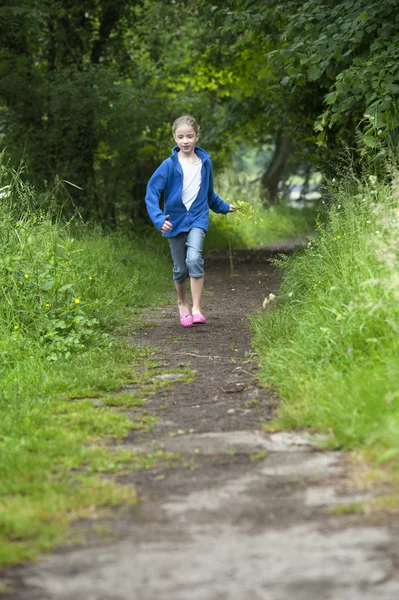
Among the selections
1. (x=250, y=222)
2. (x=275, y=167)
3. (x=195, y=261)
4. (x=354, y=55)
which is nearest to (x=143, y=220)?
(x=250, y=222)

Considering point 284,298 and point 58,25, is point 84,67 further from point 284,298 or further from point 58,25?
point 284,298

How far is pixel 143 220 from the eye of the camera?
16312 mm

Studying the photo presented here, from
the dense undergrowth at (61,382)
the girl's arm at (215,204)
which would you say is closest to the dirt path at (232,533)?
the dense undergrowth at (61,382)

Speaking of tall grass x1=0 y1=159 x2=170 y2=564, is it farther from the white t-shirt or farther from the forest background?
the white t-shirt

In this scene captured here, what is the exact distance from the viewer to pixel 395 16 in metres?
9.20

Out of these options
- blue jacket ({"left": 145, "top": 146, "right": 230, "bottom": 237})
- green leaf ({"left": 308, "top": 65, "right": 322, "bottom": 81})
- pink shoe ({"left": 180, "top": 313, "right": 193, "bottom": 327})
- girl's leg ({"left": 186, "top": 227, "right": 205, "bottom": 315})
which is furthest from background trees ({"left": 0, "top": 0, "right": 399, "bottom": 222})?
pink shoe ({"left": 180, "top": 313, "right": 193, "bottom": 327})

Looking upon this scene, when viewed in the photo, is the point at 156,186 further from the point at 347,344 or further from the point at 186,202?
the point at 347,344

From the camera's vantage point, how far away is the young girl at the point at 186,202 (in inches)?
317

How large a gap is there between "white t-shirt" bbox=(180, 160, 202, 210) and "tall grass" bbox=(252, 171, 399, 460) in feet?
4.68

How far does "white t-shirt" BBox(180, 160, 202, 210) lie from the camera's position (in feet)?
26.8

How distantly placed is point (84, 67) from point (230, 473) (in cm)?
1174

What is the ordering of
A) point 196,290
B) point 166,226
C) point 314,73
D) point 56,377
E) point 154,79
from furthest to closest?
1. point 154,79
2. point 314,73
3. point 196,290
4. point 166,226
5. point 56,377

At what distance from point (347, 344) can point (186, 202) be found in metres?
3.37

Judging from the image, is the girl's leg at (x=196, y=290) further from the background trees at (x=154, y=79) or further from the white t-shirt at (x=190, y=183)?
the background trees at (x=154, y=79)
